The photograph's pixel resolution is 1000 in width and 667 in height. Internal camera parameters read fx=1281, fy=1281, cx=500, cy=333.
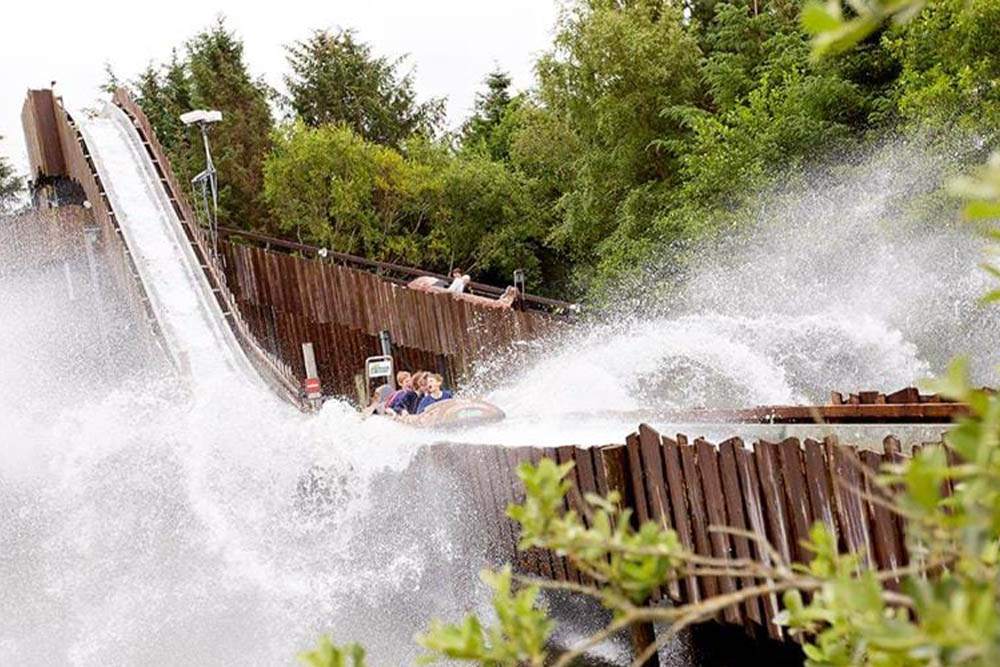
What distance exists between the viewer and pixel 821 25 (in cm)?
135

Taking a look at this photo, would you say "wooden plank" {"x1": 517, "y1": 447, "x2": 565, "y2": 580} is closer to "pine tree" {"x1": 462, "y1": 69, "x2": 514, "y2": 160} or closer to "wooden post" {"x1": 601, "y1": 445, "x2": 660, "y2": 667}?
"wooden post" {"x1": 601, "y1": 445, "x2": 660, "y2": 667}

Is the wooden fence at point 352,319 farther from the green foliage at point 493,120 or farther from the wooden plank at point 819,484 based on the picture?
the green foliage at point 493,120

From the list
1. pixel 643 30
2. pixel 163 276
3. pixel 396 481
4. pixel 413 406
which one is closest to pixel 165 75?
pixel 643 30

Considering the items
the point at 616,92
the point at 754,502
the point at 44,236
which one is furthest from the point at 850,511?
the point at 616,92

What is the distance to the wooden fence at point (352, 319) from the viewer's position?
16.2 m

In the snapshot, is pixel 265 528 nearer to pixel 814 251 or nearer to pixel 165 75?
pixel 814 251

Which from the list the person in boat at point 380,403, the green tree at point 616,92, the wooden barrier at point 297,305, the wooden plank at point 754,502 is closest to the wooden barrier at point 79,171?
the wooden barrier at point 297,305

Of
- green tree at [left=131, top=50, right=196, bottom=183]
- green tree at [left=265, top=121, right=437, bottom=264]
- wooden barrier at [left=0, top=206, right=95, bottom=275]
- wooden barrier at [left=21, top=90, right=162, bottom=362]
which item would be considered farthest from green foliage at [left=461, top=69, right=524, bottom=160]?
wooden barrier at [left=0, top=206, right=95, bottom=275]

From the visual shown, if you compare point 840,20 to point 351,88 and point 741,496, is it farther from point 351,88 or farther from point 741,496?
point 351,88

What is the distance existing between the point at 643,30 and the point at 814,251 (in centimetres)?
763

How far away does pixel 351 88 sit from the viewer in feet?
111

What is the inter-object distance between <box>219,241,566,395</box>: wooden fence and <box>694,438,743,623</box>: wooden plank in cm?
905

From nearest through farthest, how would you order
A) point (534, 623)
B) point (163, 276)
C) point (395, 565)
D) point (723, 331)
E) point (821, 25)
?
point (821, 25) → point (534, 623) → point (395, 565) → point (723, 331) → point (163, 276)

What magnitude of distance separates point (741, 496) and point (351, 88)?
1142 inches
